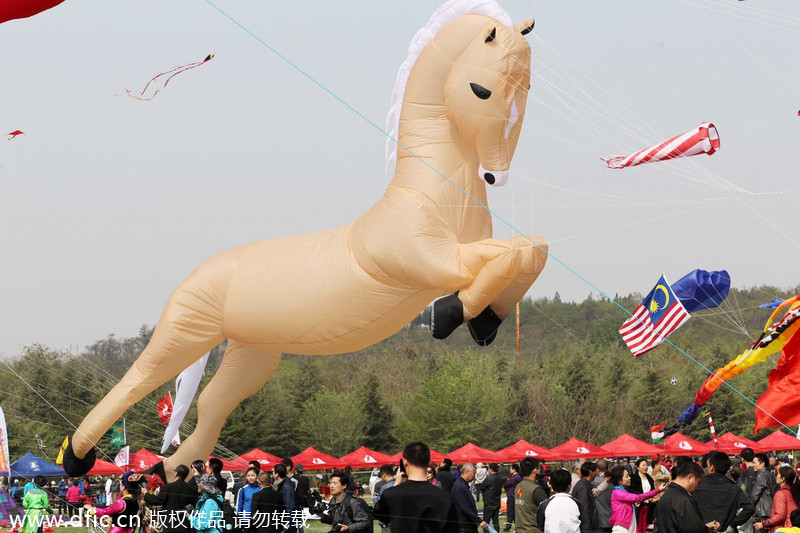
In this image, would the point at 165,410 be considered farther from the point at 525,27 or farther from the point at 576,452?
the point at 576,452

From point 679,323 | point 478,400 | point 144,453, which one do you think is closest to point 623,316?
point 478,400

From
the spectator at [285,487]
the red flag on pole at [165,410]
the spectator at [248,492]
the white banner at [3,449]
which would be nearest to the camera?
the spectator at [248,492]

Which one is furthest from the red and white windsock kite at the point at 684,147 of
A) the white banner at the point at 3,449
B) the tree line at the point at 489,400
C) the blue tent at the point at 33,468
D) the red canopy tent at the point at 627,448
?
the tree line at the point at 489,400

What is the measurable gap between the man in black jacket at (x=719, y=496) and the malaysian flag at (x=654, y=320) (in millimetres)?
3207

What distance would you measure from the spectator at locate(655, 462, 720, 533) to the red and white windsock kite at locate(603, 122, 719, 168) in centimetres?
240

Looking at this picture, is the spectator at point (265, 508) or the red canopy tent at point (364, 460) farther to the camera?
the red canopy tent at point (364, 460)

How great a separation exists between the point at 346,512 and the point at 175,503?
226cm

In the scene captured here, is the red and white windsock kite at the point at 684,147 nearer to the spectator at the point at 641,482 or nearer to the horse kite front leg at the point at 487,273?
the horse kite front leg at the point at 487,273

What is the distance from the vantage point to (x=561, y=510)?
20.7 feet

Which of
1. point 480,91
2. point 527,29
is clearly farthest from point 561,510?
point 527,29

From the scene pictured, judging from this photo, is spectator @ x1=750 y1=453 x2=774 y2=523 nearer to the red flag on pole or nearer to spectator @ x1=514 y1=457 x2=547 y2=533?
spectator @ x1=514 y1=457 x2=547 y2=533

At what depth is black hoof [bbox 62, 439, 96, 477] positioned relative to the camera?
9578 mm

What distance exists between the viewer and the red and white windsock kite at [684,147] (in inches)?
289

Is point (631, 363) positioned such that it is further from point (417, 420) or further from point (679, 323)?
point (679, 323)
